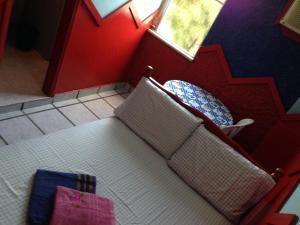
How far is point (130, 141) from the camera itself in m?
2.21

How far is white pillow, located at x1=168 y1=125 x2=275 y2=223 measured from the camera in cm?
194

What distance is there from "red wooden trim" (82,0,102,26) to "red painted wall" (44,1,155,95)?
0.02m

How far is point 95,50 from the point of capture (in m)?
3.02

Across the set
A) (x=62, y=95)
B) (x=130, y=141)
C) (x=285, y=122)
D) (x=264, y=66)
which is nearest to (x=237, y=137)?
(x=285, y=122)

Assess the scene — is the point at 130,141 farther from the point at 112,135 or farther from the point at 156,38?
the point at 156,38

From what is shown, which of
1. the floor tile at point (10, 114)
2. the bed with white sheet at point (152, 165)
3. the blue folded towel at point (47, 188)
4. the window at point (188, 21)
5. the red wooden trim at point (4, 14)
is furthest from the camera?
the window at point (188, 21)

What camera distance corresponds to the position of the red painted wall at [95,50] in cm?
272

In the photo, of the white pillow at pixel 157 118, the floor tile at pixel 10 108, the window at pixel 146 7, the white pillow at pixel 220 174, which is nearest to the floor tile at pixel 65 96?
the floor tile at pixel 10 108

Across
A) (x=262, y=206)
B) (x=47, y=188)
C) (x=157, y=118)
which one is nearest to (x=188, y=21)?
(x=157, y=118)

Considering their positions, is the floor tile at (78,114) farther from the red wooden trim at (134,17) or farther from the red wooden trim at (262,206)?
the red wooden trim at (262,206)

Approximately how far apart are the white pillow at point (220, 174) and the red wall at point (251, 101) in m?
0.84

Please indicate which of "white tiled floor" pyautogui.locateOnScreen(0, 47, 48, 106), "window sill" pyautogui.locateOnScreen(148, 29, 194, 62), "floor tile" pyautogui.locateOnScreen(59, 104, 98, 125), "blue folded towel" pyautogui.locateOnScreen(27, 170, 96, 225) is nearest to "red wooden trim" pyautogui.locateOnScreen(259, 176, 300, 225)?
"blue folded towel" pyautogui.locateOnScreen(27, 170, 96, 225)

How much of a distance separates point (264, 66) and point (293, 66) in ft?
0.78

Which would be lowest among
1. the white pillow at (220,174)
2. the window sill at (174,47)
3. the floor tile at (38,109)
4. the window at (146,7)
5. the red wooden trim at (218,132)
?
the floor tile at (38,109)
